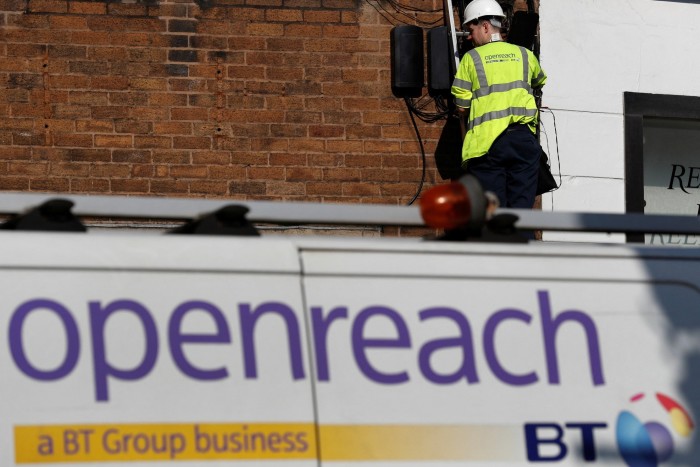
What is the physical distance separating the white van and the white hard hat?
5.22m

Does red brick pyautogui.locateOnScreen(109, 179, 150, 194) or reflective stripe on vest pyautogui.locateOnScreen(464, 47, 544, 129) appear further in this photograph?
red brick pyautogui.locateOnScreen(109, 179, 150, 194)

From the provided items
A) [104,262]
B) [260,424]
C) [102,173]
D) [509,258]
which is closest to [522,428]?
[509,258]

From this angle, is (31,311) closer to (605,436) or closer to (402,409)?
(402,409)

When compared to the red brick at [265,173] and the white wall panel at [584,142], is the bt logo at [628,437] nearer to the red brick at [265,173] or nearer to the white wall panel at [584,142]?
the red brick at [265,173]

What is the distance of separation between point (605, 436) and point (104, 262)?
1.34m

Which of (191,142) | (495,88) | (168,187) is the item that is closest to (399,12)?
(495,88)

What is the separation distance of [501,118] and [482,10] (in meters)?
0.81

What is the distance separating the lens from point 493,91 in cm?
841

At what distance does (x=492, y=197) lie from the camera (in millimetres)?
3633

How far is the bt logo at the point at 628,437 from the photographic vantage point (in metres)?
3.42

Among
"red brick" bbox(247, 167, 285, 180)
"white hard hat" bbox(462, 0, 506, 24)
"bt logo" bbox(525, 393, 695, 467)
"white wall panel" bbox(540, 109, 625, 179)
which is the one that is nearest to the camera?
"bt logo" bbox(525, 393, 695, 467)

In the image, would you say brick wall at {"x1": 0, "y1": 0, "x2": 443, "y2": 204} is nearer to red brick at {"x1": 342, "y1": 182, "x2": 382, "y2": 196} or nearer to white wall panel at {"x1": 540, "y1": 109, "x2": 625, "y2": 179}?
red brick at {"x1": 342, "y1": 182, "x2": 382, "y2": 196}

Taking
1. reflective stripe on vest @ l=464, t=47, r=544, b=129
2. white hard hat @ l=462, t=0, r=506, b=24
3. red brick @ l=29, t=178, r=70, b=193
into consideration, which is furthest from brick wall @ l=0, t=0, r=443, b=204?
reflective stripe on vest @ l=464, t=47, r=544, b=129

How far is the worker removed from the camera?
8.35m
